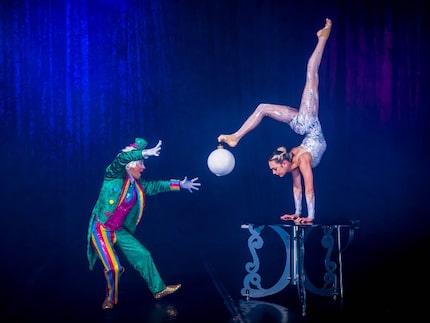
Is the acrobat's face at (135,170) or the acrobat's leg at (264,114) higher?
the acrobat's leg at (264,114)

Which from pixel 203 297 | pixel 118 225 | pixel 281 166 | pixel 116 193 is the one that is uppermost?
pixel 281 166

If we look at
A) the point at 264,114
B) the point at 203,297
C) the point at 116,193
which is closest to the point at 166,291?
the point at 203,297

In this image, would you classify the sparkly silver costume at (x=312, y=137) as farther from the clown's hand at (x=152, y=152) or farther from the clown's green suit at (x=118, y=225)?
the clown's green suit at (x=118, y=225)

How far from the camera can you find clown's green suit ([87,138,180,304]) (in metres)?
3.42

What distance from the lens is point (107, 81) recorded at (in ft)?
17.0

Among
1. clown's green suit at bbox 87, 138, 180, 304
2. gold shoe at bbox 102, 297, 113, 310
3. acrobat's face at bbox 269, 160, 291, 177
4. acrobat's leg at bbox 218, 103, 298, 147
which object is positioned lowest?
gold shoe at bbox 102, 297, 113, 310

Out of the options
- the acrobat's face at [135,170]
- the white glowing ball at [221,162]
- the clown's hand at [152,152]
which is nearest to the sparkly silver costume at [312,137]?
the white glowing ball at [221,162]

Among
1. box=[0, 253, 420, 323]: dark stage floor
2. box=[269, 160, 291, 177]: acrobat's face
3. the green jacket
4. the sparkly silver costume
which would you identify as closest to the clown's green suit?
the green jacket

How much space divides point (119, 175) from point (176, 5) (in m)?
2.35

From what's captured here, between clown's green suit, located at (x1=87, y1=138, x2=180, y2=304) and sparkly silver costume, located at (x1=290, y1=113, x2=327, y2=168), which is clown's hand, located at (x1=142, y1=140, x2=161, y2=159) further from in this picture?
sparkly silver costume, located at (x1=290, y1=113, x2=327, y2=168)

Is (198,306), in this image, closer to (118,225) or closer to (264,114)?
(118,225)

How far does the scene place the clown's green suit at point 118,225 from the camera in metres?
3.42

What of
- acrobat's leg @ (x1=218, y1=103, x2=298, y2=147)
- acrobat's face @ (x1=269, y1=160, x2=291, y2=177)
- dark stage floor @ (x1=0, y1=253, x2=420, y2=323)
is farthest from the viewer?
acrobat's leg @ (x1=218, y1=103, x2=298, y2=147)

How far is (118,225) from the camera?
139 inches
